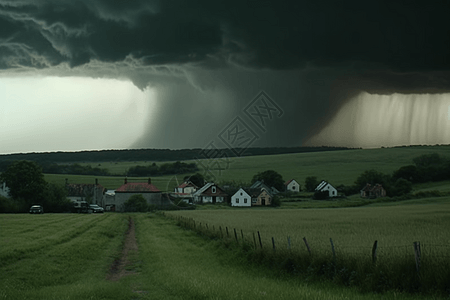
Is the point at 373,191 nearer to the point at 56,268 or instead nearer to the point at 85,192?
the point at 85,192

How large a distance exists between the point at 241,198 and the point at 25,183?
51.3 metres

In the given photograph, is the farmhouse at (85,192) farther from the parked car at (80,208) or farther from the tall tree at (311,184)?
the tall tree at (311,184)

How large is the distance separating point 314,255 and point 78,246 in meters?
16.4

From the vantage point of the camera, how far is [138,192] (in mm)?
119688

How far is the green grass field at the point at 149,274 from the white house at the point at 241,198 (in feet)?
277

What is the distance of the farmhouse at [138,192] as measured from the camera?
11703 centimetres

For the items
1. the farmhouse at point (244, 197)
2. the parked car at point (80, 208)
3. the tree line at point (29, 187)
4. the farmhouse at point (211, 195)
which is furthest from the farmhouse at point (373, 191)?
the tree line at point (29, 187)

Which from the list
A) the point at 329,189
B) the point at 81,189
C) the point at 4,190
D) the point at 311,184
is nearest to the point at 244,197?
the point at 329,189

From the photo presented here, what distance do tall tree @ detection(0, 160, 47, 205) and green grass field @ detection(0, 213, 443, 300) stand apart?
64787 millimetres

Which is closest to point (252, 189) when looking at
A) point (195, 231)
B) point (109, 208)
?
point (109, 208)

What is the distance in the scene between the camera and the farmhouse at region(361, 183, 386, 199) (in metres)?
108

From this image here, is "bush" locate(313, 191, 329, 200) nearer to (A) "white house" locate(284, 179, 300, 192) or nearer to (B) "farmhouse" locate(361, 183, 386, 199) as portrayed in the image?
(B) "farmhouse" locate(361, 183, 386, 199)

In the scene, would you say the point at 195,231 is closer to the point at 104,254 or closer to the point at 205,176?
the point at 104,254

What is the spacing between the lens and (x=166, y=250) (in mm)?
27125
